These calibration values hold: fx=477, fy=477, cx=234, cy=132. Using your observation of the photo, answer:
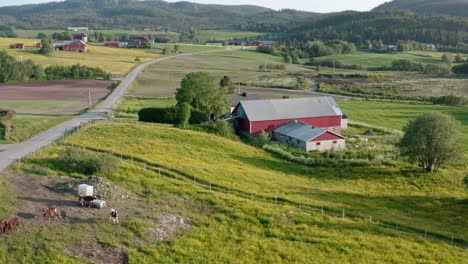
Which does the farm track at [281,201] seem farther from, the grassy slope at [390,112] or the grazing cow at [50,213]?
the grassy slope at [390,112]

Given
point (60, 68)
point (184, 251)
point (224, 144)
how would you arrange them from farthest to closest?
1. point (60, 68)
2. point (224, 144)
3. point (184, 251)

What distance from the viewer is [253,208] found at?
85.9 feet

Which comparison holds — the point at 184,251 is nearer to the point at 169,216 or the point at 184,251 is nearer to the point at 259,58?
the point at 169,216

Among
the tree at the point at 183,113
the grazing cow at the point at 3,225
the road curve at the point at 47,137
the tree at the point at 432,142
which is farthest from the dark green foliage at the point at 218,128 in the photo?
the grazing cow at the point at 3,225

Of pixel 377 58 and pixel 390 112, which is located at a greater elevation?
pixel 377 58

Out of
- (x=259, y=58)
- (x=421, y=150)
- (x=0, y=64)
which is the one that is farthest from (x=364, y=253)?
(x=259, y=58)

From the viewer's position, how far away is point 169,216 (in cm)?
2375

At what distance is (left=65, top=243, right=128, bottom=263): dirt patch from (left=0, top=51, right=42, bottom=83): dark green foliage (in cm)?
8236

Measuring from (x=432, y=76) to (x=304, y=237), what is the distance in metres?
128

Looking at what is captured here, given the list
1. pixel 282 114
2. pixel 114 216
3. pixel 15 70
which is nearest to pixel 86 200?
pixel 114 216

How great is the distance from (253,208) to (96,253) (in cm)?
950

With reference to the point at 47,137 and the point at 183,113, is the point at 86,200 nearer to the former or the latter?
the point at 47,137

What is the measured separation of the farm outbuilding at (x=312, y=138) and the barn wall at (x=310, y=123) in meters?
2.44

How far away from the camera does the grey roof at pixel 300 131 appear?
49.5 meters
